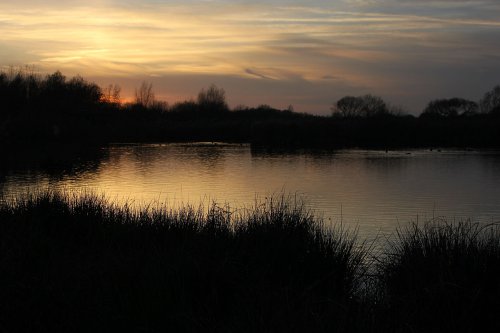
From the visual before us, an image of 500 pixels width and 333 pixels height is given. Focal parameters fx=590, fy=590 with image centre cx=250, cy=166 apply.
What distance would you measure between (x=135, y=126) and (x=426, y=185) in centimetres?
5168

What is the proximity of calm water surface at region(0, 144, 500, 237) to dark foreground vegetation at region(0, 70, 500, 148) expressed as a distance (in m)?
13.1

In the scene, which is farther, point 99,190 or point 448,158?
point 448,158

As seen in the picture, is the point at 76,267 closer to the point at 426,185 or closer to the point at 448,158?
the point at 426,185

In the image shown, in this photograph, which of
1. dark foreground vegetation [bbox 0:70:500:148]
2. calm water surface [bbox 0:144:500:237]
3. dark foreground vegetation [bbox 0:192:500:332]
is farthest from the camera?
dark foreground vegetation [bbox 0:70:500:148]

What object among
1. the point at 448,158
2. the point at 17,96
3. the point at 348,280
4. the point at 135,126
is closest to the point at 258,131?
the point at 448,158

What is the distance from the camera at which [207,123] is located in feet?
226

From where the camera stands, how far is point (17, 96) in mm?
63219

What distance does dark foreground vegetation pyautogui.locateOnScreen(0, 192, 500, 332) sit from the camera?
4.97 m

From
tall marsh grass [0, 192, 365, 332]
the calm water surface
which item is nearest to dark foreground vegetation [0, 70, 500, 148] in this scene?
the calm water surface

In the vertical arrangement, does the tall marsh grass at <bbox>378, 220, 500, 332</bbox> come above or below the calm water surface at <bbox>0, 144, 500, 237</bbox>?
above

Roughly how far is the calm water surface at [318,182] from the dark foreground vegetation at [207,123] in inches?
515

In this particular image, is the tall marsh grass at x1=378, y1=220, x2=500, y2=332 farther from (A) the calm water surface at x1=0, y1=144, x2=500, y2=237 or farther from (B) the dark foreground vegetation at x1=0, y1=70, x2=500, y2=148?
(B) the dark foreground vegetation at x1=0, y1=70, x2=500, y2=148

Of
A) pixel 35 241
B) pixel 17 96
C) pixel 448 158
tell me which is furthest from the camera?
pixel 17 96

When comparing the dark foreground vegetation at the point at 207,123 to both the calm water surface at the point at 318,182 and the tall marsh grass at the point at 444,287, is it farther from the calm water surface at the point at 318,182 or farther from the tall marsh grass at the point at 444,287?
the tall marsh grass at the point at 444,287
